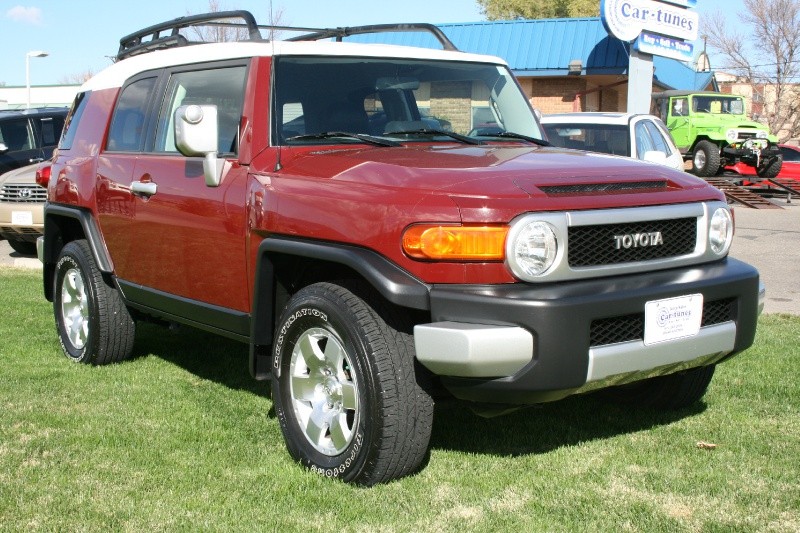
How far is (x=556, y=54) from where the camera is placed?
92.1 ft

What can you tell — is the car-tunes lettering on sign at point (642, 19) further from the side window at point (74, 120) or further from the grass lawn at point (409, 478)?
the grass lawn at point (409, 478)

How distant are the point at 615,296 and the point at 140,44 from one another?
410cm

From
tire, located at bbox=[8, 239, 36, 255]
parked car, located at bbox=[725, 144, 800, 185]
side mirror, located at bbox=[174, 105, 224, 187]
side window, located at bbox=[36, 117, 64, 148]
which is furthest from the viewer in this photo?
parked car, located at bbox=[725, 144, 800, 185]

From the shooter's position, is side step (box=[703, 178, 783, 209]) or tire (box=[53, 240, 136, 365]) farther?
side step (box=[703, 178, 783, 209])

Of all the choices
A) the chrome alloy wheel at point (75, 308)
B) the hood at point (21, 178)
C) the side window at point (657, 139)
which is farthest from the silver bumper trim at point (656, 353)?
the hood at point (21, 178)

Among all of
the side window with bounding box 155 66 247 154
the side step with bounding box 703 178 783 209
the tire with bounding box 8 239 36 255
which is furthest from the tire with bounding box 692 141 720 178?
the side window with bounding box 155 66 247 154

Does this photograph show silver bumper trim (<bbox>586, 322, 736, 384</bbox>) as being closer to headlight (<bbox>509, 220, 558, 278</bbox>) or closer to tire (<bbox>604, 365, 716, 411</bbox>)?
headlight (<bbox>509, 220, 558, 278</bbox>)

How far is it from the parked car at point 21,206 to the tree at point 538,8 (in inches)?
1763

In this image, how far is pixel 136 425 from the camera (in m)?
5.01

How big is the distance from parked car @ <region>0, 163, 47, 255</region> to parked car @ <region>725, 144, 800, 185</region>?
60.8 ft

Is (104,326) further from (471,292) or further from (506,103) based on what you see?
(471,292)

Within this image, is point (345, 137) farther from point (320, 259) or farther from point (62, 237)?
point (62, 237)

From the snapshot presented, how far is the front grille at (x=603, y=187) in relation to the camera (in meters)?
3.87

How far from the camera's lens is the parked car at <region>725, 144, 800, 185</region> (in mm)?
25703
